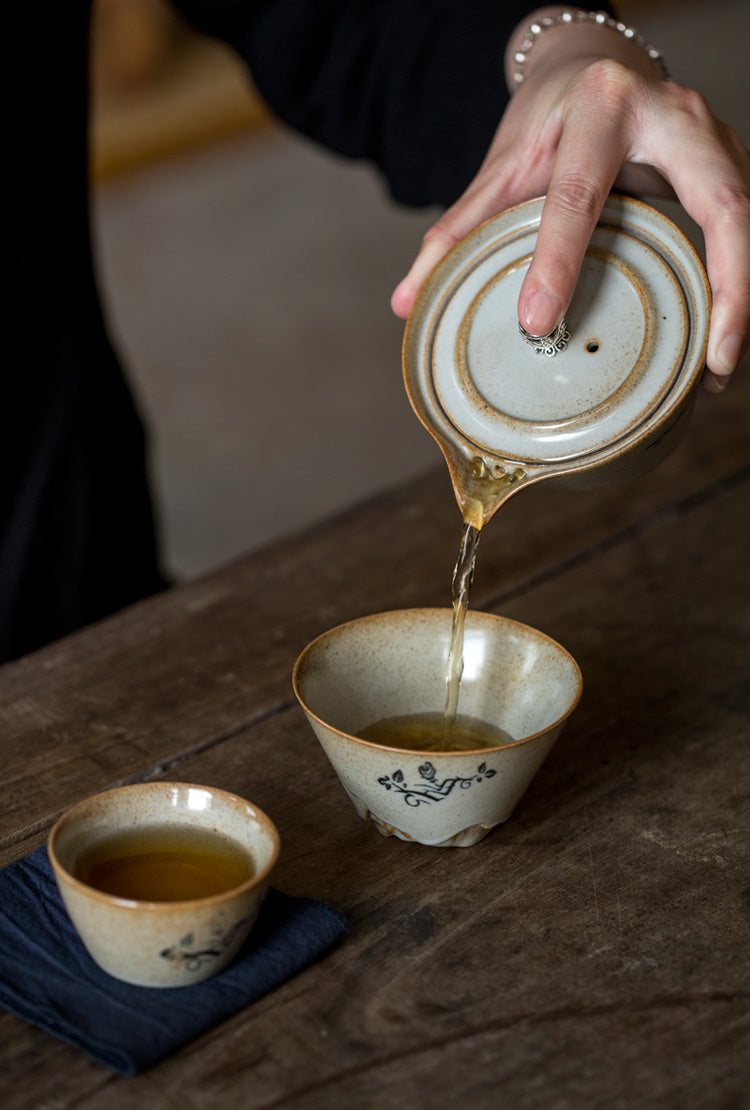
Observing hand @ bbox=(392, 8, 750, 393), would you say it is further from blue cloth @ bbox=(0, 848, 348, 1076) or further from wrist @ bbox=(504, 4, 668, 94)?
blue cloth @ bbox=(0, 848, 348, 1076)

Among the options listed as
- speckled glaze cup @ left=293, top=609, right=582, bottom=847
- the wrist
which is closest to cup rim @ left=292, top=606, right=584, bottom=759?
speckled glaze cup @ left=293, top=609, right=582, bottom=847

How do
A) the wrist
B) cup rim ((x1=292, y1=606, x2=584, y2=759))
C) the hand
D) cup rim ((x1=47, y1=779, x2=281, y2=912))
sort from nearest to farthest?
cup rim ((x1=47, y1=779, x2=281, y2=912)), cup rim ((x1=292, y1=606, x2=584, y2=759)), the hand, the wrist

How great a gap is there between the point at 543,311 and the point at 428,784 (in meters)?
0.33

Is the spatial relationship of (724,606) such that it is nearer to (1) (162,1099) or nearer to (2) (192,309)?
(1) (162,1099)

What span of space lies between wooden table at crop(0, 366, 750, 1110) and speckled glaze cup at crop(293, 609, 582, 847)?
43mm

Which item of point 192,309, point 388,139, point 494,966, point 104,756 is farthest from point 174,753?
point 192,309

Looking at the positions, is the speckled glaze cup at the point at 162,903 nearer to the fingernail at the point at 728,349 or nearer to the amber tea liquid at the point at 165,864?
the amber tea liquid at the point at 165,864

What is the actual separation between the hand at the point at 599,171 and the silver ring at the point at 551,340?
3 centimetres

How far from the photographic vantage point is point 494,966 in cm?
69

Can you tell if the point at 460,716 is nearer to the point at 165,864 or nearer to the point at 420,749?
the point at 420,749

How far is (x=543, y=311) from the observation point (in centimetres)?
82

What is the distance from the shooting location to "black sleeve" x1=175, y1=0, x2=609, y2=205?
4.02 feet

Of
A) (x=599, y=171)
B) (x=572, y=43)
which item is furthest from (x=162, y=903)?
(x=572, y=43)

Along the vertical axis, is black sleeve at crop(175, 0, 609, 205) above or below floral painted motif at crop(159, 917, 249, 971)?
above
